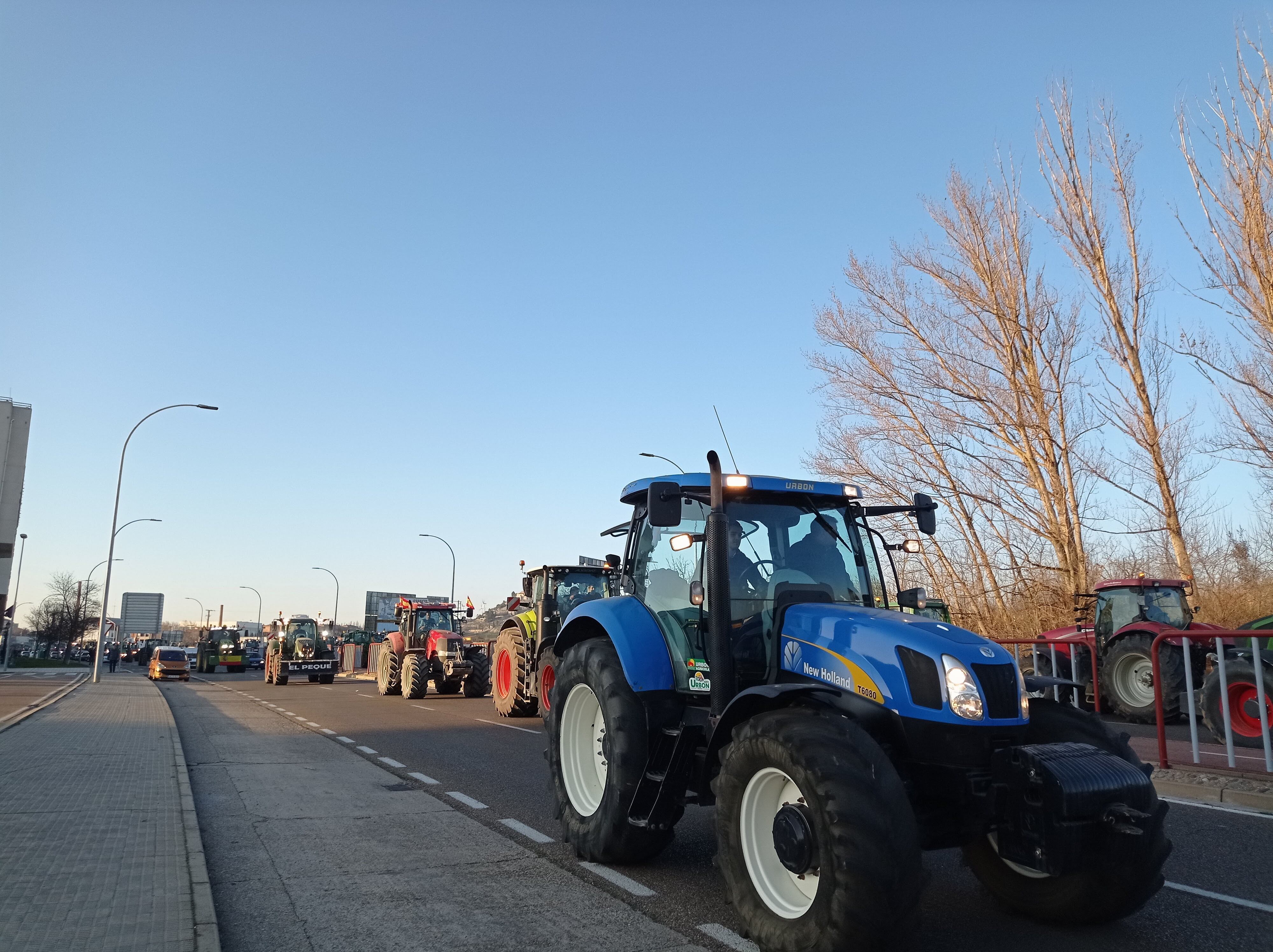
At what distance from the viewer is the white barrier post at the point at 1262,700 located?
8352 millimetres

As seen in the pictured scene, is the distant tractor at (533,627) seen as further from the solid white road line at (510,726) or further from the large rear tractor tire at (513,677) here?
the solid white road line at (510,726)

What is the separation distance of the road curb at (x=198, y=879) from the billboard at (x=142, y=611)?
147 metres

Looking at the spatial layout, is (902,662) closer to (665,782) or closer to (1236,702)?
(665,782)

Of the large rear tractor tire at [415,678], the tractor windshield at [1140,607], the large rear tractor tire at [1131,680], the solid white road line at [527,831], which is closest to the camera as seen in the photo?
the solid white road line at [527,831]

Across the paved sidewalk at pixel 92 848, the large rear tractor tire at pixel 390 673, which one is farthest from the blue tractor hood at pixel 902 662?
the large rear tractor tire at pixel 390 673

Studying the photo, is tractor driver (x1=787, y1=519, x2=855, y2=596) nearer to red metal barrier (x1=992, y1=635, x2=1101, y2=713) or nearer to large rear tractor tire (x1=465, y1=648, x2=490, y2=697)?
red metal barrier (x1=992, y1=635, x2=1101, y2=713)

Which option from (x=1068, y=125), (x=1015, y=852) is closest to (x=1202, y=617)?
(x=1068, y=125)

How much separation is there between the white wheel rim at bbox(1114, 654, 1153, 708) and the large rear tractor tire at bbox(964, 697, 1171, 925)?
10820mm

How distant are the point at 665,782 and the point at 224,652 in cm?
5443

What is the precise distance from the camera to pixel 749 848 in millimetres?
4414

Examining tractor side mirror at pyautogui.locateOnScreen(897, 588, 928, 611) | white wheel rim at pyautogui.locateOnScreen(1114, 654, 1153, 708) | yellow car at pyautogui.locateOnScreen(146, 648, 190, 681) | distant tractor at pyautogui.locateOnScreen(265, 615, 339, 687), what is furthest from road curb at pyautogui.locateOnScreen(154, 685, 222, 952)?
yellow car at pyautogui.locateOnScreen(146, 648, 190, 681)

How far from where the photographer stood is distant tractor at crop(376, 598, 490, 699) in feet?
76.8

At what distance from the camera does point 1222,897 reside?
16.7ft

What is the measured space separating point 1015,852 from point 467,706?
1742 centimetres
